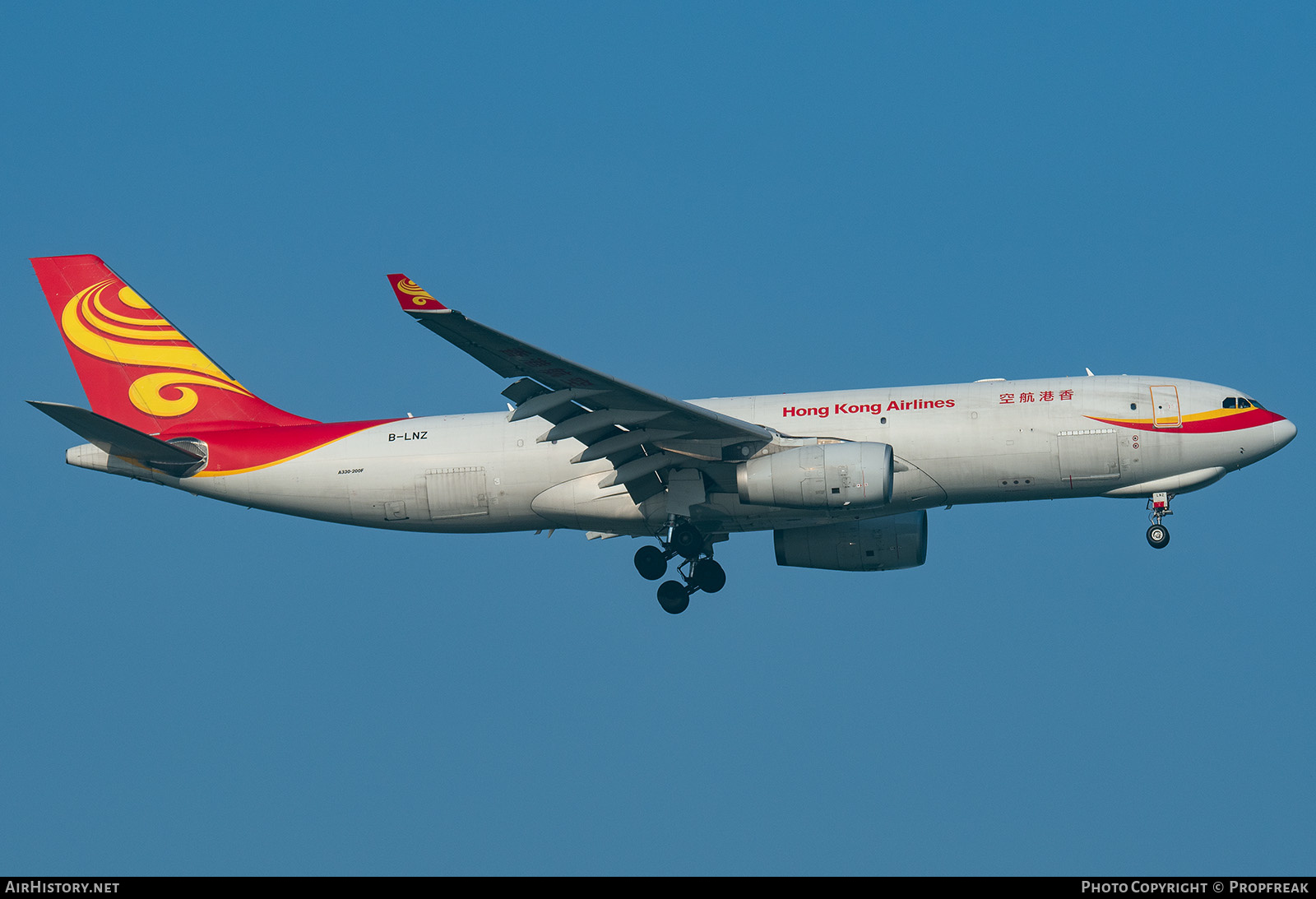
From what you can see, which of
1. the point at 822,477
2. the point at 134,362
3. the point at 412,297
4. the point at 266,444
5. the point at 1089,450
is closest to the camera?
the point at 412,297

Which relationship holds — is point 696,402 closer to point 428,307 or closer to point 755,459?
point 755,459

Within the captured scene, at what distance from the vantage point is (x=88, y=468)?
35.9m

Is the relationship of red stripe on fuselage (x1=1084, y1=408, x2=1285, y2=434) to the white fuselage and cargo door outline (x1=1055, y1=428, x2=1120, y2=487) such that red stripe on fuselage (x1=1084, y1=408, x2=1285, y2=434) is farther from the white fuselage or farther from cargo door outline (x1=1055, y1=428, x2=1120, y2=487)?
cargo door outline (x1=1055, y1=428, x2=1120, y2=487)

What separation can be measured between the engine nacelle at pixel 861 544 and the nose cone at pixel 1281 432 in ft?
27.6

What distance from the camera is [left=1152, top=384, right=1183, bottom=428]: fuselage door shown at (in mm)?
33375

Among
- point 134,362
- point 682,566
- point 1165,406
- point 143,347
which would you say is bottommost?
point 682,566

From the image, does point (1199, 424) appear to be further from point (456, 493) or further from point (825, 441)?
point (456, 493)

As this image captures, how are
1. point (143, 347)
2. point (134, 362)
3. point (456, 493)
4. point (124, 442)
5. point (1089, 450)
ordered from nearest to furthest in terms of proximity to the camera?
point (1089, 450) < point (124, 442) < point (456, 493) < point (134, 362) < point (143, 347)

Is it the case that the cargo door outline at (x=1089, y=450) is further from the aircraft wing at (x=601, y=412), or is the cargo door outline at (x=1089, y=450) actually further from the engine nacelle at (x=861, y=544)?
the aircraft wing at (x=601, y=412)

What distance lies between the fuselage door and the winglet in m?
16.3

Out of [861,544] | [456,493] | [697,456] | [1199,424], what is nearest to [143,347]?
[456,493]

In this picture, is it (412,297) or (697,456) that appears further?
(697,456)

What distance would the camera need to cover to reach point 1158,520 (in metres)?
34.1

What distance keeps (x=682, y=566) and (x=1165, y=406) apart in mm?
11887
